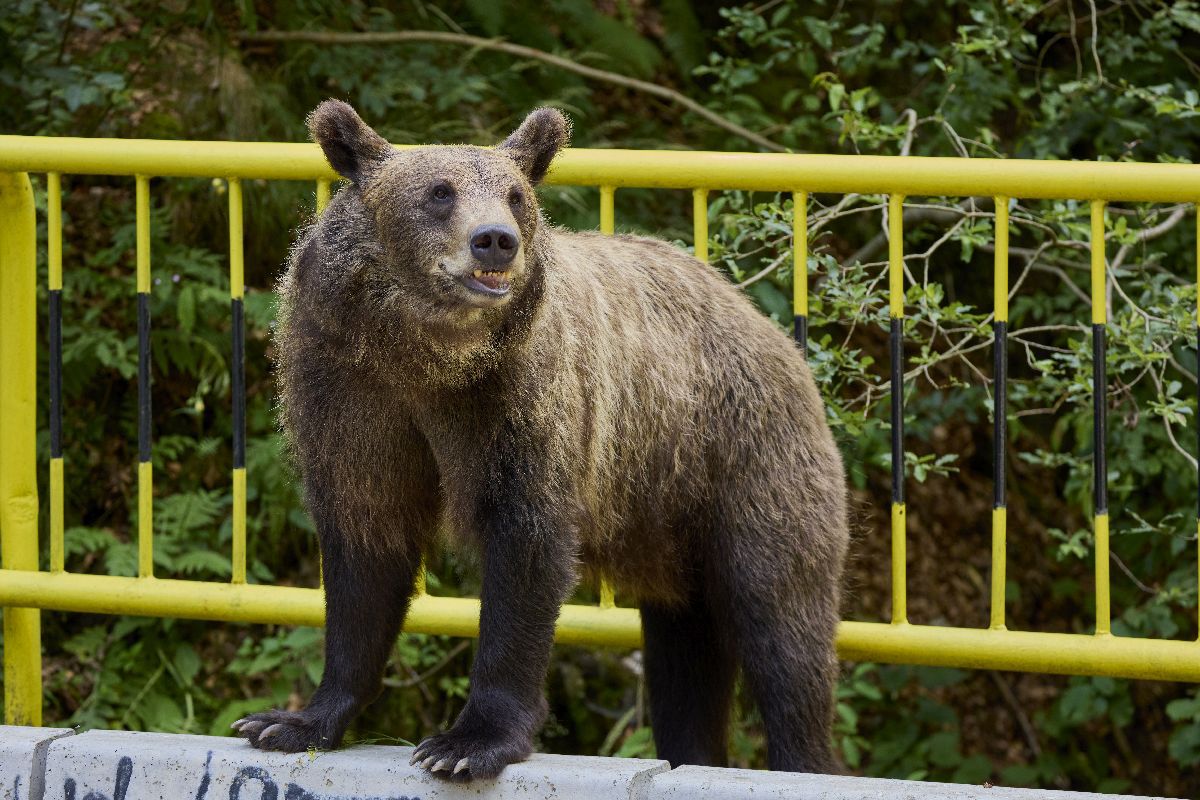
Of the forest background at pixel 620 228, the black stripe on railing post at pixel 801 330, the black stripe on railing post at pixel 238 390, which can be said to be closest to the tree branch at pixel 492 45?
the forest background at pixel 620 228

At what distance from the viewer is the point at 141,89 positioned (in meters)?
6.98

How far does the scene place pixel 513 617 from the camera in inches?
140

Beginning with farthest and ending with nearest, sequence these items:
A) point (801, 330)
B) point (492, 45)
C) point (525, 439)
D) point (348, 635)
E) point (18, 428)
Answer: point (492, 45), point (18, 428), point (801, 330), point (348, 635), point (525, 439)

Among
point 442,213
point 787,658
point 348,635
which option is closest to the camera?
point 442,213

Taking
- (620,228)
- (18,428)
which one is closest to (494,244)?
(18,428)

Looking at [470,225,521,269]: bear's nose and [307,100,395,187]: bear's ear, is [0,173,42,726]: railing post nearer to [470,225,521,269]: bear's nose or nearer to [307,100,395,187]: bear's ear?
[307,100,395,187]: bear's ear

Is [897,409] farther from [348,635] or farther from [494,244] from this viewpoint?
[348,635]

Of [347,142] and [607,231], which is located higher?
[347,142]

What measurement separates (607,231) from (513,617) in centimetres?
146

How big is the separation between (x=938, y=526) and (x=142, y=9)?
5.23 meters

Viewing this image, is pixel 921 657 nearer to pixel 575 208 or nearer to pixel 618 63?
pixel 575 208

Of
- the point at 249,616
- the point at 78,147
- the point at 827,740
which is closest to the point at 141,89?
the point at 78,147

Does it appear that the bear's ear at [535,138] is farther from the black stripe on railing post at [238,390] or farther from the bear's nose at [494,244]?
the black stripe on railing post at [238,390]

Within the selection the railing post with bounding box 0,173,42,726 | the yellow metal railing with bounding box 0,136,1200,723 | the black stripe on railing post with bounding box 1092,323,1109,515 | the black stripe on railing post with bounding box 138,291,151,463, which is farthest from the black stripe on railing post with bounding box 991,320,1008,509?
the railing post with bounding box 0,173,42,726
